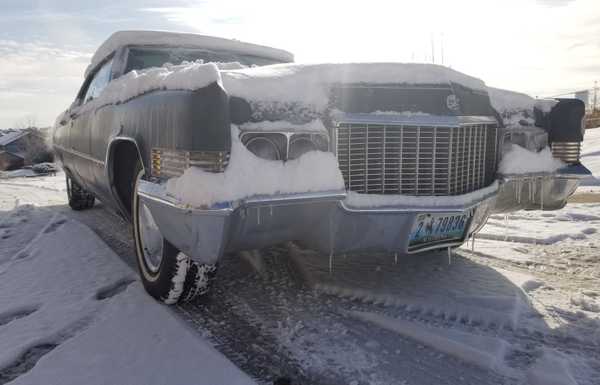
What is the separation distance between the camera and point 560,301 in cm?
265

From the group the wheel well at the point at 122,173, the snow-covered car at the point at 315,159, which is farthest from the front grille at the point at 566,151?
the wheel well at the point at 122,173

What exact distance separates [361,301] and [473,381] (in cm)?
90

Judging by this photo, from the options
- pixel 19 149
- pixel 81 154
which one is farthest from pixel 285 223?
pixel 19 149

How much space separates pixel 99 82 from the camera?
4480 millimetres

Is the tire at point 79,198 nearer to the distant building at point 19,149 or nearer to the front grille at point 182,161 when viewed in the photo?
the front grille at point 182,161

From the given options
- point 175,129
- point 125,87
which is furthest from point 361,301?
point 125,87

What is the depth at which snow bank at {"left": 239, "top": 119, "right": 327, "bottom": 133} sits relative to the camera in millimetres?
2096

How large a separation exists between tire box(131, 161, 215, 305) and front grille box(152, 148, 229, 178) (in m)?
0.30

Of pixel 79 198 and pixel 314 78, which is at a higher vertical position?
pixel 314 78

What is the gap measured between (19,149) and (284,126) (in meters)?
37.4

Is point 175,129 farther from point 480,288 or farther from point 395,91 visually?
point 480,288

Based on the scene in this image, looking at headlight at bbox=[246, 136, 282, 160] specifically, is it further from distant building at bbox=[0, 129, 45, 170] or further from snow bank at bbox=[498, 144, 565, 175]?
distant building at bbox=[0, 129, 45, 170]

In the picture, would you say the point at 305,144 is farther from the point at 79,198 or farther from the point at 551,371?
the point at 79,198

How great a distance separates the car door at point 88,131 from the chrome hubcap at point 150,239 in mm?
781
